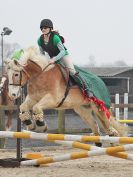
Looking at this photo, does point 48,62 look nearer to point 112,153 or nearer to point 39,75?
point 39,75

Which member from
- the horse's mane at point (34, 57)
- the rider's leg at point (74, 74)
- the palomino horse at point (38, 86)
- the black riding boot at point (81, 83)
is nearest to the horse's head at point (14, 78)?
the palomino horse at point (38, 86)

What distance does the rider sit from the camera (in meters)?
5.91

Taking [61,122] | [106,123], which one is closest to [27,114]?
[106,123]

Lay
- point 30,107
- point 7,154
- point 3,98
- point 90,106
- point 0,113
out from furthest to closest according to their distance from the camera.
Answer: point 3,98 → point 0,113 → point 7,154 → point 90,106 → point 30,107

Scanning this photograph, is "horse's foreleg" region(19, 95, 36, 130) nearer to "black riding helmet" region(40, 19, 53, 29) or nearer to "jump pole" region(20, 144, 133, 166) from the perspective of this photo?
"jump pole" region(20, 144, 133, 166)

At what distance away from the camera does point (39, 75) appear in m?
5.85

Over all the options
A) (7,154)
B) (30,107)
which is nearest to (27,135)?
(30,107)

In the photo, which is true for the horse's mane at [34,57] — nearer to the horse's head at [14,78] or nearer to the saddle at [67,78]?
the horse's head at [14,78]

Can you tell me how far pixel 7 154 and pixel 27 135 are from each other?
10.2 ft

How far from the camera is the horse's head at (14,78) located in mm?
5637

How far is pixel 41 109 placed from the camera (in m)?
5.49

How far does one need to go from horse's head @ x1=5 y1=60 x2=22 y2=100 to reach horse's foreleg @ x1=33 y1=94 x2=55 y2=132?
1.05ft

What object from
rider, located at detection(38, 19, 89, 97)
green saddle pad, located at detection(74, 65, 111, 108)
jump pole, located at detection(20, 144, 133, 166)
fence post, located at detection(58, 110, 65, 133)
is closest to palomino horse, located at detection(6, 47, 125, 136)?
rider, located at detection(38, 19, 89, 97)

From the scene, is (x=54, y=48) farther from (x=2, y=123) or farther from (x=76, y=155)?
(x=2, y=123)
